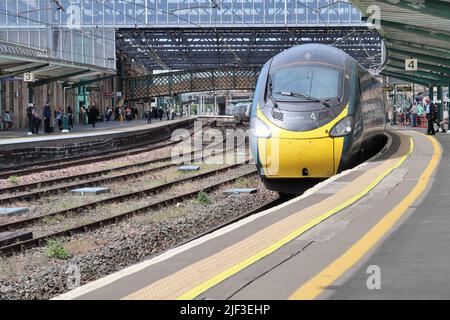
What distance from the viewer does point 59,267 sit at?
8555 mm

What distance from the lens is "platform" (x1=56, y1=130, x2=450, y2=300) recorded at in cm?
496

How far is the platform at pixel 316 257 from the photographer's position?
16.3ft

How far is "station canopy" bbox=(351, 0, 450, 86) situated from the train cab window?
602 centimetres

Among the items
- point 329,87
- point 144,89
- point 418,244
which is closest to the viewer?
point 418,244

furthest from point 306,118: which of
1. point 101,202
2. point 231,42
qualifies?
point 231,42

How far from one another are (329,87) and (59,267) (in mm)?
6776

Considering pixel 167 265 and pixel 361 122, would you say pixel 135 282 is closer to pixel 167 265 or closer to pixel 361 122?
pixel 167 265

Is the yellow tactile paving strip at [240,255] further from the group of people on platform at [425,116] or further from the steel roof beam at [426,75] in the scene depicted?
the steel roof beam at [426,75]

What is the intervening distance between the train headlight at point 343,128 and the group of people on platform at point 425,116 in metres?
12.3

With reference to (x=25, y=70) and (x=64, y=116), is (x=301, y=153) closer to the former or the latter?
(x=25, y=70)

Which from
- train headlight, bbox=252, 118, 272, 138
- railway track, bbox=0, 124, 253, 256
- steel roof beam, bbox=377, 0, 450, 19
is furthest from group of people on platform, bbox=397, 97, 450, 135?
train headlight, bbox=252, 118, 272, 138

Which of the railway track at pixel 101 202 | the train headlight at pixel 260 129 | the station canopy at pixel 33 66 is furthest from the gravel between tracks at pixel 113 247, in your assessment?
the station canopy at pixel 33 66

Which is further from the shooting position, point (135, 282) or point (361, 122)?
point (361, 122)
